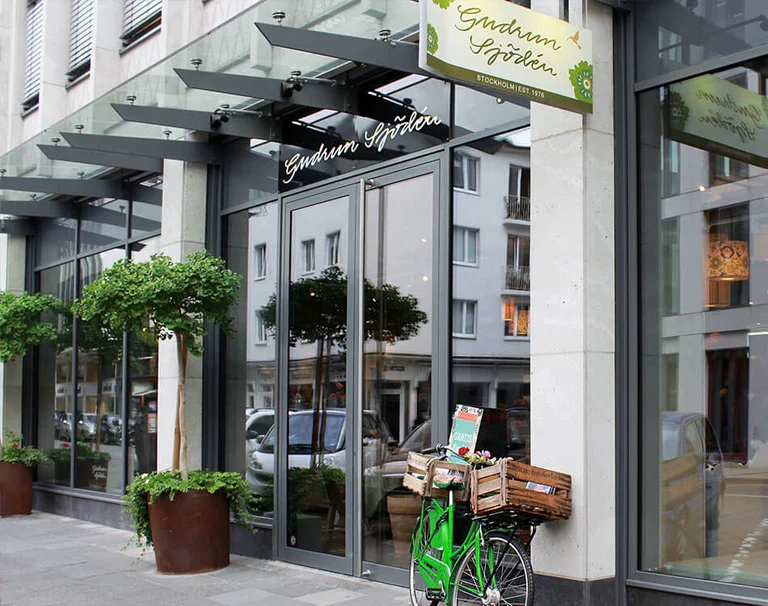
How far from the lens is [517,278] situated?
726 cm

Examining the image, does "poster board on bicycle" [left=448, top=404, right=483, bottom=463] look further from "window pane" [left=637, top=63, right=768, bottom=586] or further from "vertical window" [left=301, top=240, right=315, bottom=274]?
"vertical window" [left=301, top=240, right=315, bottom=274]

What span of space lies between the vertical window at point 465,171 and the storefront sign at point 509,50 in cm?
164

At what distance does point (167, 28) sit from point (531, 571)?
8.26 metres

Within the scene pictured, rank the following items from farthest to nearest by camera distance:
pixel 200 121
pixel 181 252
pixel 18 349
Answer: pixel 18 349 < pixel 181 252 < pixel 200 121

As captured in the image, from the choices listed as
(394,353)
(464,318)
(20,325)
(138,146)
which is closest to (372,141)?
(394,353)

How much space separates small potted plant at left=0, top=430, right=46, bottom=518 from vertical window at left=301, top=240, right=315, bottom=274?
6.56m

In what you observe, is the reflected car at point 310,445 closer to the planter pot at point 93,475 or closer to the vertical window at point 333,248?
the vertical window at point 333,248

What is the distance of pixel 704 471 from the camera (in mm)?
6113

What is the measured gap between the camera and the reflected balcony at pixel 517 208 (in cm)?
723

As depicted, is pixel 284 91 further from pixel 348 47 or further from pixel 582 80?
pixel 582 80

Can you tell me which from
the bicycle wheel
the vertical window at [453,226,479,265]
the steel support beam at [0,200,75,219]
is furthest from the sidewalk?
the steel support beam at [0,200,75,219]

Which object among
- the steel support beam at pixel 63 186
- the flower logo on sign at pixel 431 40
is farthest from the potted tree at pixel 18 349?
the flower logo on sign at pixel 431 40

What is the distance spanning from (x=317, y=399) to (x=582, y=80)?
14.4 feet

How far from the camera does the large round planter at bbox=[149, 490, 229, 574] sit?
8953 mm
